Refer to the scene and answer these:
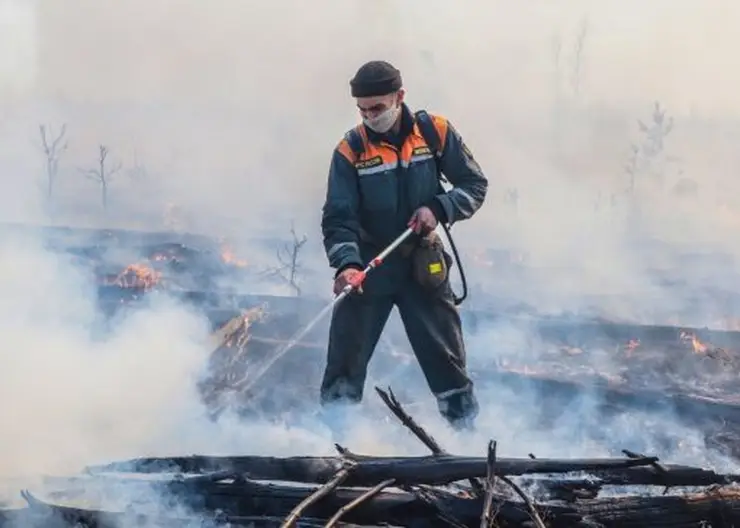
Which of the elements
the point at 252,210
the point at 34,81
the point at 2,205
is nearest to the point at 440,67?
the point at 252,210

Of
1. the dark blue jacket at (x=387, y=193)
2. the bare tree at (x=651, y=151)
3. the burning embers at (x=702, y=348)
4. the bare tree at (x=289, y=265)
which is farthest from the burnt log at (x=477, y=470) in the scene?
the bare tree at (x=651, y=151)

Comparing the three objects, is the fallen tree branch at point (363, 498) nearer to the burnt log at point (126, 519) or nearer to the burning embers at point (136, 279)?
the burnt log at point (126, 519)

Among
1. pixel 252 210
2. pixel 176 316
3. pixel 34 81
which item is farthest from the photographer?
pixel 252 210

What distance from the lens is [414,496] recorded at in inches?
119

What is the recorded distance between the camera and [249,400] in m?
6.06

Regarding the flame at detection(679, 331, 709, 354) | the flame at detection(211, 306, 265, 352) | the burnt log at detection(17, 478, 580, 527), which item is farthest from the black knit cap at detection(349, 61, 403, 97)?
the flame at detection(679, 331, 709, 354)

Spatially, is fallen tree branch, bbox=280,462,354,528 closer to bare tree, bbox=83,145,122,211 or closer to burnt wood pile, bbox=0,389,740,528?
burnt wood pile, bbox=0,389,740,528

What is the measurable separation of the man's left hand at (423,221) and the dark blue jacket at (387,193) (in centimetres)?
5

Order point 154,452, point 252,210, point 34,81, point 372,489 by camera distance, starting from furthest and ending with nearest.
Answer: point 252,210
point 34,81
point 154,452
point 372,489

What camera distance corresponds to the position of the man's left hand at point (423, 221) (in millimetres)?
Answer: 4664

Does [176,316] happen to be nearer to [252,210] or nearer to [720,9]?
[252,210]

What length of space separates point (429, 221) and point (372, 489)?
2003 millimetres

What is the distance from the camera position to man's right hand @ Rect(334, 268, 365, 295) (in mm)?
4527

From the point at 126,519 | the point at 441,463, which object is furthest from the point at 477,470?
the point at 126,519
